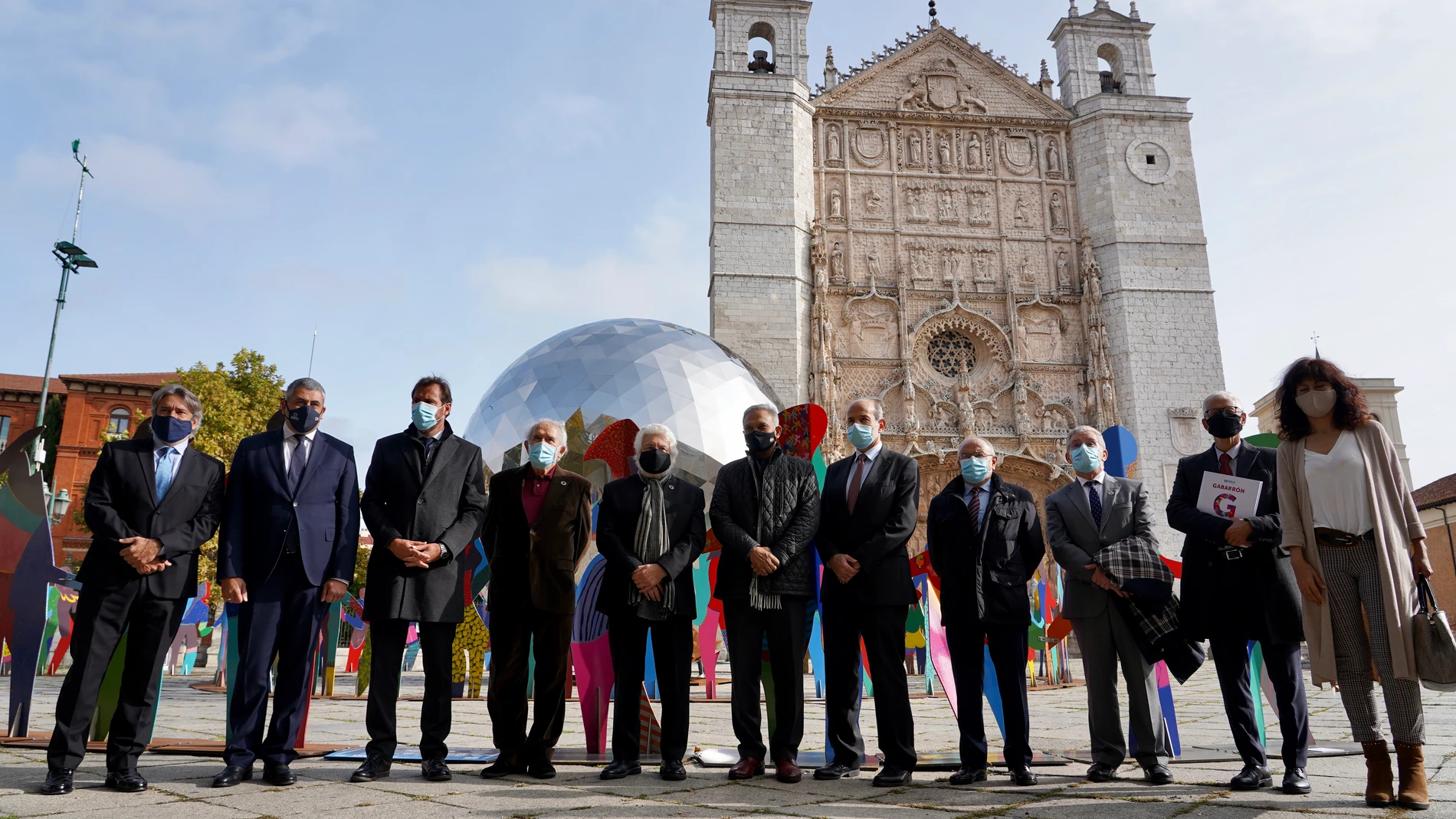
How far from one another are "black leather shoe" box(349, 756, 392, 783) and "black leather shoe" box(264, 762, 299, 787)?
220 mm

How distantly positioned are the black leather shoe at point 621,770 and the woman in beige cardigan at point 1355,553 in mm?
2592

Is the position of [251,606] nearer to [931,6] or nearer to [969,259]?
[969,259]

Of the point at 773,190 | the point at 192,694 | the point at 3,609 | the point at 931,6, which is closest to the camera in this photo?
the point at 3,609

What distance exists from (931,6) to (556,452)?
2431 centimetres

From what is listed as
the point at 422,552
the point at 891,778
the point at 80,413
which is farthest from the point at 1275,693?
the point at 80,413

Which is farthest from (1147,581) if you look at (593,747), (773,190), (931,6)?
(931,6)

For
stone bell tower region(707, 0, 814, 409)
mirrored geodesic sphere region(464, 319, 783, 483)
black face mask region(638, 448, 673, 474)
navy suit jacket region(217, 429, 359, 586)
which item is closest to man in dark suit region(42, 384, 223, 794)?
navy suit jacket region(217, 429, 359, 586)

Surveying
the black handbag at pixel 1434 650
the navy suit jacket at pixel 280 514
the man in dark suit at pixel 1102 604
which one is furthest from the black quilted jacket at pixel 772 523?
the black handbag at pixel 1434 650

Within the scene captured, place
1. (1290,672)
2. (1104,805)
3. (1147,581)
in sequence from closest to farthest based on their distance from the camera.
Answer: (1104,805) < (1290,672) < (1147,581)

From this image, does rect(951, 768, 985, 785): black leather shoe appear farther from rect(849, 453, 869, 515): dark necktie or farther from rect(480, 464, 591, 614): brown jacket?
rect(480, 464, 591, 614): brown jacket

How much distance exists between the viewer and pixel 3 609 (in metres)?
4.63

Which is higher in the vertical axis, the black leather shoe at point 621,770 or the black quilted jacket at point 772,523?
the black quilted jacket at point 772,523

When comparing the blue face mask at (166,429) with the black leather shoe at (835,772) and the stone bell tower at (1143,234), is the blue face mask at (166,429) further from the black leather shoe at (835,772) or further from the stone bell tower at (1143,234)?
the stone bell tower at (1143,234)

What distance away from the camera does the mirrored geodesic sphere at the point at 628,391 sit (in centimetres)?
596
